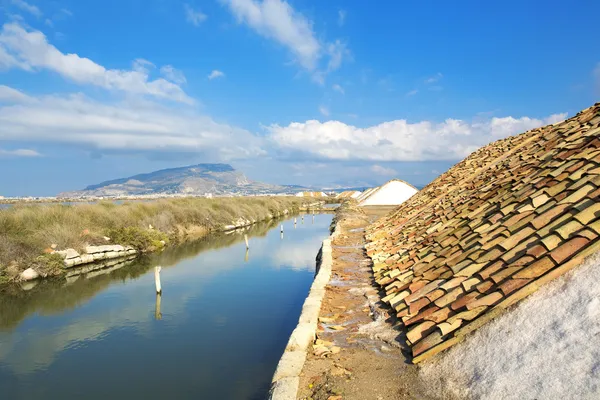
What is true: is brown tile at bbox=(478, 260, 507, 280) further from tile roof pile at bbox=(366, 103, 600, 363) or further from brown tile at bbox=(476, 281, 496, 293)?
brown tile at bbox=(476, 281, 496, 293)

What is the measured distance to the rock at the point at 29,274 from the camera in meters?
12.8

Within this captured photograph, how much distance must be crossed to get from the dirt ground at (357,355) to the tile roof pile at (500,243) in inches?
8.7

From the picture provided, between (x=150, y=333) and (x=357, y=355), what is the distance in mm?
6133

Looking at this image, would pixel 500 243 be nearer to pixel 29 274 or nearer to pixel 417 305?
pixel 417 305

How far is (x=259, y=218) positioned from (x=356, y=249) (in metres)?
28.5

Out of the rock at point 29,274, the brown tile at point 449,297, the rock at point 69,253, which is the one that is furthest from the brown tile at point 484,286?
the rock at point 69,253

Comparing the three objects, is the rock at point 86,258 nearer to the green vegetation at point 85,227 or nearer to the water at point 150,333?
the green vegetation at point 85,227

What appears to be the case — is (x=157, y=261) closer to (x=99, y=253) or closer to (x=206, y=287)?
(x=99, y=253)

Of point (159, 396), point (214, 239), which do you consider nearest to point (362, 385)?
point (159, 396)

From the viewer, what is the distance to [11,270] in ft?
41.0

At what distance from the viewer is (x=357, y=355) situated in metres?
3.84

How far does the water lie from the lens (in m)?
6.16

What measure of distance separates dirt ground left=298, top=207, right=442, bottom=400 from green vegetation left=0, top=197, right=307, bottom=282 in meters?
12.4

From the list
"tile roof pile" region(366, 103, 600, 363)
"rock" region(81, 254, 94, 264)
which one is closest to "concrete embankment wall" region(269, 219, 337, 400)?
"tile roof pile" region(366, 103, 600, 363)
